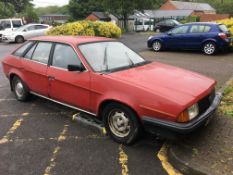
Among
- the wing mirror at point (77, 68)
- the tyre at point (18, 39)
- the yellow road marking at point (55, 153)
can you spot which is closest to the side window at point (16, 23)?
the tyre at point (18, 39)

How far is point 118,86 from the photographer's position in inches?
174

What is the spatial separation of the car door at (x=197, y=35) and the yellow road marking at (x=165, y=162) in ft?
33.3

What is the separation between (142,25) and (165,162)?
41076 millimetres

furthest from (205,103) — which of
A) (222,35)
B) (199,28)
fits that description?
(199,28)

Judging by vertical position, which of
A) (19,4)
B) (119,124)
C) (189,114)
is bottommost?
(119,124)

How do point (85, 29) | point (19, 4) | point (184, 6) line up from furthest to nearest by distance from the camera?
1. point (184, 6)
2. point (19, 4)
3. point (85, 29)

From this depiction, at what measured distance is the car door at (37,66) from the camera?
18.9 ft

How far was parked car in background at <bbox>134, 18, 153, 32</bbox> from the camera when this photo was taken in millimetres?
43312

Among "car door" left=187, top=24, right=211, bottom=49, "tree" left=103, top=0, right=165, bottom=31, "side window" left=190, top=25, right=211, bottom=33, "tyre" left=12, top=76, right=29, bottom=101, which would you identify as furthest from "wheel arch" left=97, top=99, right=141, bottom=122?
"tree" left=103, top=0, right=165, bottom=31

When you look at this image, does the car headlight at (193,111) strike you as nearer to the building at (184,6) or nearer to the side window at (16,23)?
the side window at (16,23)

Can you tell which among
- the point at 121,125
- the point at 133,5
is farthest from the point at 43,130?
the point at 133,5

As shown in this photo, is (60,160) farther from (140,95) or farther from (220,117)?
(220,117)

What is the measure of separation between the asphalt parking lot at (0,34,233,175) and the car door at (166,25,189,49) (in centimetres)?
943

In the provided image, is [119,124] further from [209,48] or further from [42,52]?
[209,48]
